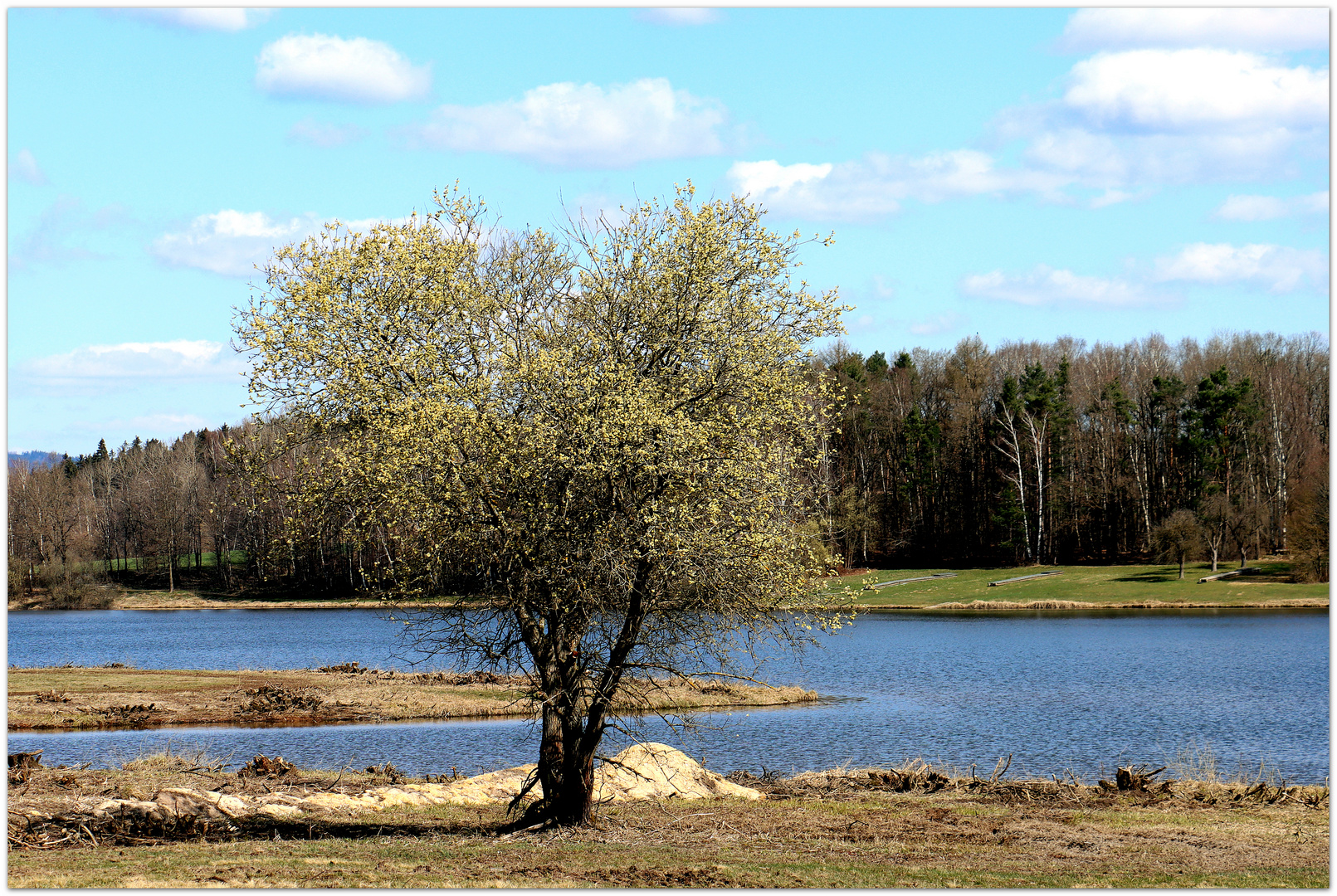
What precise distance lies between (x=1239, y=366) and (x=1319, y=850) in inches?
3643

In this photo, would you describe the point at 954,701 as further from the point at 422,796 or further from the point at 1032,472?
the point at 1032,472

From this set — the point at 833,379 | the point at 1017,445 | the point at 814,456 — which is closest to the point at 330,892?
the point at 814,456

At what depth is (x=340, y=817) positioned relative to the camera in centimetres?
1916

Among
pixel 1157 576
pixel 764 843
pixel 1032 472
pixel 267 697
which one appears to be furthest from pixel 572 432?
pixel 1032 472

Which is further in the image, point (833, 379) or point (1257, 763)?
point (1257, 763)

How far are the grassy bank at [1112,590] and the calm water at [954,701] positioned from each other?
175 inches

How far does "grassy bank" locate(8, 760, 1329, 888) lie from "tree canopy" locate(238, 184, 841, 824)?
260 cm

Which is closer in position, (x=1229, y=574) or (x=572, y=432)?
(x=572, y=432)

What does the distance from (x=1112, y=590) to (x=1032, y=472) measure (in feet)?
65.4

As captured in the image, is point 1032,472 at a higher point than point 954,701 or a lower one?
higher

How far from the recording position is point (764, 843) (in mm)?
16578

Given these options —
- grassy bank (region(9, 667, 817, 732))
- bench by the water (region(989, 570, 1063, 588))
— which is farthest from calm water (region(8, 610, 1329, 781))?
bench by the water (region(989, 570, 1063, 588))

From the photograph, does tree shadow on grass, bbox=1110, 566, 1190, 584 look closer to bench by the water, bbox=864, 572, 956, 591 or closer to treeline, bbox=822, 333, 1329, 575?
treeline, bbox=822, 333, 1329, 575

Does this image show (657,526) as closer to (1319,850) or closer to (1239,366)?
(1319,850)
